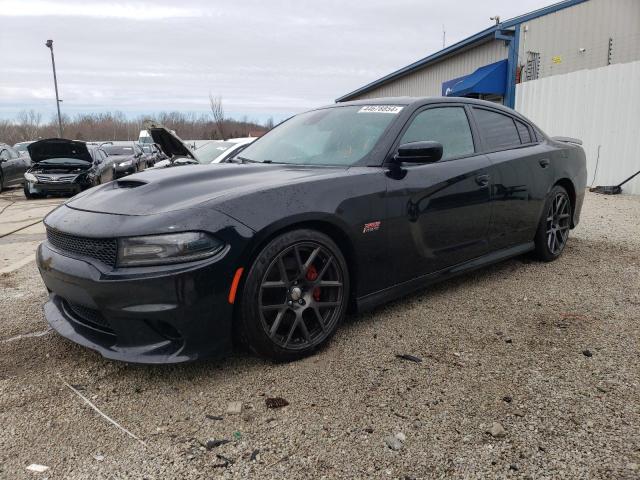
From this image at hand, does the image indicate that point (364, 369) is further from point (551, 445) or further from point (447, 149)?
point (447, 149)

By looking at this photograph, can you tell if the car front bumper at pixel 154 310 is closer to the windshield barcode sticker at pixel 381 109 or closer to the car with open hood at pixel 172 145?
the windshield barcode sticker at pixel 381 109

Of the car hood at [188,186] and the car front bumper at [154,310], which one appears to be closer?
the car front bumper at [154,310]

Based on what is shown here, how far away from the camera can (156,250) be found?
230cm

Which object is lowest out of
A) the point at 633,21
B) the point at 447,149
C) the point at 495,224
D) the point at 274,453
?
the point at 274,453

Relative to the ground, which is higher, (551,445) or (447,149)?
(447,149)

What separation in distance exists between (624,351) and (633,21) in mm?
16986

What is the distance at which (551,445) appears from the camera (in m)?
1.99

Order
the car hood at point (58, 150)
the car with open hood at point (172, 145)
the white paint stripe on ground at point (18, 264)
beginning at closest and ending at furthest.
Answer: the white paint stripe on ground at point (18, 264)
the car with open hood at point (172, 145)
the car hood at point (58, 150)

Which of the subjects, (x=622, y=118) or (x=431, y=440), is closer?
(x=431, y=440)

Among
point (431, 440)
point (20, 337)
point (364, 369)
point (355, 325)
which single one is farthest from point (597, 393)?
point (20, 337)

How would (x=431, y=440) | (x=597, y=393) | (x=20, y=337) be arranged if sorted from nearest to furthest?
(x=431, y=440), (x=597, y=393), (x=20, y=337)

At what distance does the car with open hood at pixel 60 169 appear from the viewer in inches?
463

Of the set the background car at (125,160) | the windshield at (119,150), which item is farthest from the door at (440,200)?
the windshield at (119,150)

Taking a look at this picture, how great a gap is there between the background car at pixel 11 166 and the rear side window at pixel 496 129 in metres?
13.4
